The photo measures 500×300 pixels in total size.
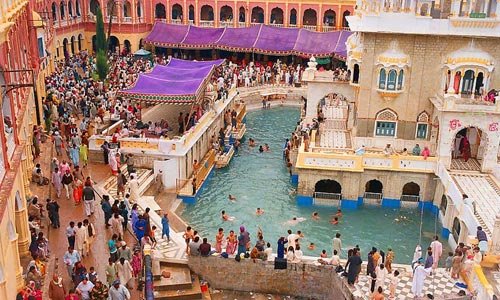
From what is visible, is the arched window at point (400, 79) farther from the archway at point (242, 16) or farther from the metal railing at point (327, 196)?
the archway at point (242, 16)

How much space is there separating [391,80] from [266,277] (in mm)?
12716

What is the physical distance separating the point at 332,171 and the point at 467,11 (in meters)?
9.17

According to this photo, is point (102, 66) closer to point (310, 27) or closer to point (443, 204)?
point (310, 27)

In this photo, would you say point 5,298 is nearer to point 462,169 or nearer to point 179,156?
point 179,156

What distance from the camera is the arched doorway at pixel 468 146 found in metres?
26.5

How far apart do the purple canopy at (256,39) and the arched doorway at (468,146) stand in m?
18.3

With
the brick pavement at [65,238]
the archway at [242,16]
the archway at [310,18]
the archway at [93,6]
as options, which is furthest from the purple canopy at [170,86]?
the archway at [310,18]

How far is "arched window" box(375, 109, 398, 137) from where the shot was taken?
2741 centimetres

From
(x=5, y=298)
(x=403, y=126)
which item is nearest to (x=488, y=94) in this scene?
(x=403, y=126)

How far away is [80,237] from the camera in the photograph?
16641 mm

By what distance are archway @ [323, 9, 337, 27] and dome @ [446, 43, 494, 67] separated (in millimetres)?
24817

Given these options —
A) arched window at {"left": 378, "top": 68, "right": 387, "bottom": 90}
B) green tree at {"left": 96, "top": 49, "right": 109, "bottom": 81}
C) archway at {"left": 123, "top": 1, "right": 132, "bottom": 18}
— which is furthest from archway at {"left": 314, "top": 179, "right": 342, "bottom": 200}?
archway at {"left": 123, "top": 1, "right": 132, "bottom": 18}

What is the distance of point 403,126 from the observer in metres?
27.5

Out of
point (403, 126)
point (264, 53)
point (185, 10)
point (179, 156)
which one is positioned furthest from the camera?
point (185, 10)
